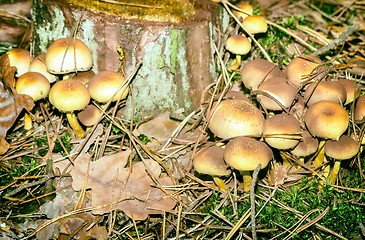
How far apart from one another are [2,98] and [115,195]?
3.74 feet

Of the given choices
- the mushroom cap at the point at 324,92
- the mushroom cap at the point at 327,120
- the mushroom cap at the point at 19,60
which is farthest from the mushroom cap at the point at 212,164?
the mushroom cap at the point at 19,60

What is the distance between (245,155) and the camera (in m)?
2.30

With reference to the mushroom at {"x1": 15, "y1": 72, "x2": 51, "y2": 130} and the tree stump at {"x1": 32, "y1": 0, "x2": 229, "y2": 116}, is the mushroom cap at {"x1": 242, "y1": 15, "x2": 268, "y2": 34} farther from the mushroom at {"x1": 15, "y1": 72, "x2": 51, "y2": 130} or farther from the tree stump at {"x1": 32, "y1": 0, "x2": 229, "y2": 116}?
the mushroom at {"x1": 15, "y1": 72, "x2": 51, "y2": 130}

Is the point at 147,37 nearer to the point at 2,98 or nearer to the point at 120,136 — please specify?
the point at 120,136

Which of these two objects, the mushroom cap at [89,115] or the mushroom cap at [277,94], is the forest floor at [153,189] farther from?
the mushroom cap at [277,94]

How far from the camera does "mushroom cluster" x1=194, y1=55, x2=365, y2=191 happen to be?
7.86 ft

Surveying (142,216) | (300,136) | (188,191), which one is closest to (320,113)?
(300,136)

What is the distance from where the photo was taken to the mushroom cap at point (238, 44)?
3270 millimetres

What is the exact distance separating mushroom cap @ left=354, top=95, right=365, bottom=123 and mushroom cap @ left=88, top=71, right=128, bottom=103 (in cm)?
155

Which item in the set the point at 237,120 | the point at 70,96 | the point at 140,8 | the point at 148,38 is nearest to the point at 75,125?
the point at 70,96

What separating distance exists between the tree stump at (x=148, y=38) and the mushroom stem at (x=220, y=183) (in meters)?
0.76

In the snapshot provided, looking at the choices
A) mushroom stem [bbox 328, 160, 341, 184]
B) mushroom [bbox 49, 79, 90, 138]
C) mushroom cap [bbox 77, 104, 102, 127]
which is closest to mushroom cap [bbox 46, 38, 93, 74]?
mushroom [bbox 49, 79, 90, 138]

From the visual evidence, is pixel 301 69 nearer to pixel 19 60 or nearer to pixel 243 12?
pixel 243 12

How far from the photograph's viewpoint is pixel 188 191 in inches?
106
